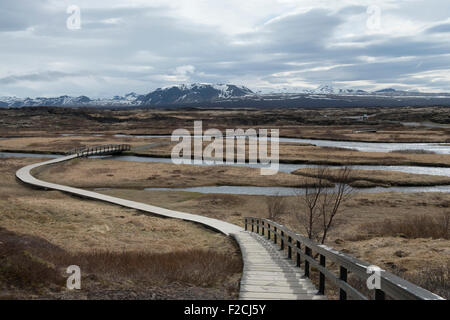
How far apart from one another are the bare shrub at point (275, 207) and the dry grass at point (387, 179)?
36.0ft

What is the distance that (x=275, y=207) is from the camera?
99.6 ft

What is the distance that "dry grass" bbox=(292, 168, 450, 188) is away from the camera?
42062mm

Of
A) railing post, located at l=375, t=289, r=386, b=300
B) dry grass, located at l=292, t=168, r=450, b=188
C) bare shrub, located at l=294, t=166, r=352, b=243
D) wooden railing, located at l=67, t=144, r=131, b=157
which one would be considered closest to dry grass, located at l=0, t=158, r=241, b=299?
railing post, located at l=375, t=289, r=386, b=300

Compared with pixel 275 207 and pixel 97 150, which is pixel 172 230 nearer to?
pixel 275 207

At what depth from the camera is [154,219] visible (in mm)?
24047

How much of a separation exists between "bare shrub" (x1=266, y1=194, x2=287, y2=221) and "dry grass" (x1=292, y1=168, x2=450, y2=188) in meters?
11.0

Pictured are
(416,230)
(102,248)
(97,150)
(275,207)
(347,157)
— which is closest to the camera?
(102,248)

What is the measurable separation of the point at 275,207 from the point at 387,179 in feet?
64.4

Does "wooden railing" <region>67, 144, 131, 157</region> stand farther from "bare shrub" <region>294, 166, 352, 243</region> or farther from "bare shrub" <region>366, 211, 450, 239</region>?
"bare shrub" <region>366, 211, 450, 239</region>

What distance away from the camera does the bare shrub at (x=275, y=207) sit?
29.1 meters

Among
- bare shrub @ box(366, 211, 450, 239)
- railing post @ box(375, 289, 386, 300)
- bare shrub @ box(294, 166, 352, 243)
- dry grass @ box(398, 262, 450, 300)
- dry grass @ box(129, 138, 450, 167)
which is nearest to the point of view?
railing post @ box(375, 289, 386, 300)

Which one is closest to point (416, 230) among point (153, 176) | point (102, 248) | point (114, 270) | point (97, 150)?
point (102, 248)
